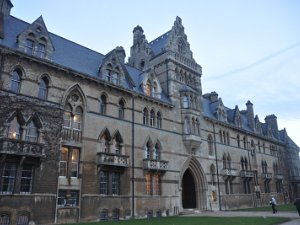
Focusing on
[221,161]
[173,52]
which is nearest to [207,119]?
[221,161]

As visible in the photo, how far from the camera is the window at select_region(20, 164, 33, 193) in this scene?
63.7 ft

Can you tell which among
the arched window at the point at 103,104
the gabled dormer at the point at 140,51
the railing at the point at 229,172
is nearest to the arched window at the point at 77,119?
the arched window at the point at 103,104

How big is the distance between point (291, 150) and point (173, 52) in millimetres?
43136

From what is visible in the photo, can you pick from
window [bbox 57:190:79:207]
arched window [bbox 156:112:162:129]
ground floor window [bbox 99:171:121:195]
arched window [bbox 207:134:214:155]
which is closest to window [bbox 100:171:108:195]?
ground floor window [bbox 99:171:121:195]

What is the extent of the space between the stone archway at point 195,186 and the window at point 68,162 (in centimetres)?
1549

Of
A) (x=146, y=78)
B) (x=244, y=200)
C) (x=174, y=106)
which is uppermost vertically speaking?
(x=146, y=78)

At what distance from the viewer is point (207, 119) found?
38.9 metres

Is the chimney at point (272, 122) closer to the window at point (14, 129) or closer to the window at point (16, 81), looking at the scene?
the window at point (16, 81)

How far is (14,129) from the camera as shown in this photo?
1988 centimetres

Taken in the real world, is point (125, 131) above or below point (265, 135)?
below

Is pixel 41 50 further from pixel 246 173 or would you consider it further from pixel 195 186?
pixel 246 173

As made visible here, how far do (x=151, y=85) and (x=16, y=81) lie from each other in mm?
15401

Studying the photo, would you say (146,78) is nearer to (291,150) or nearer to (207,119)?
(207,119)

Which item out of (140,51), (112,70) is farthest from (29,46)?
(140,51)
